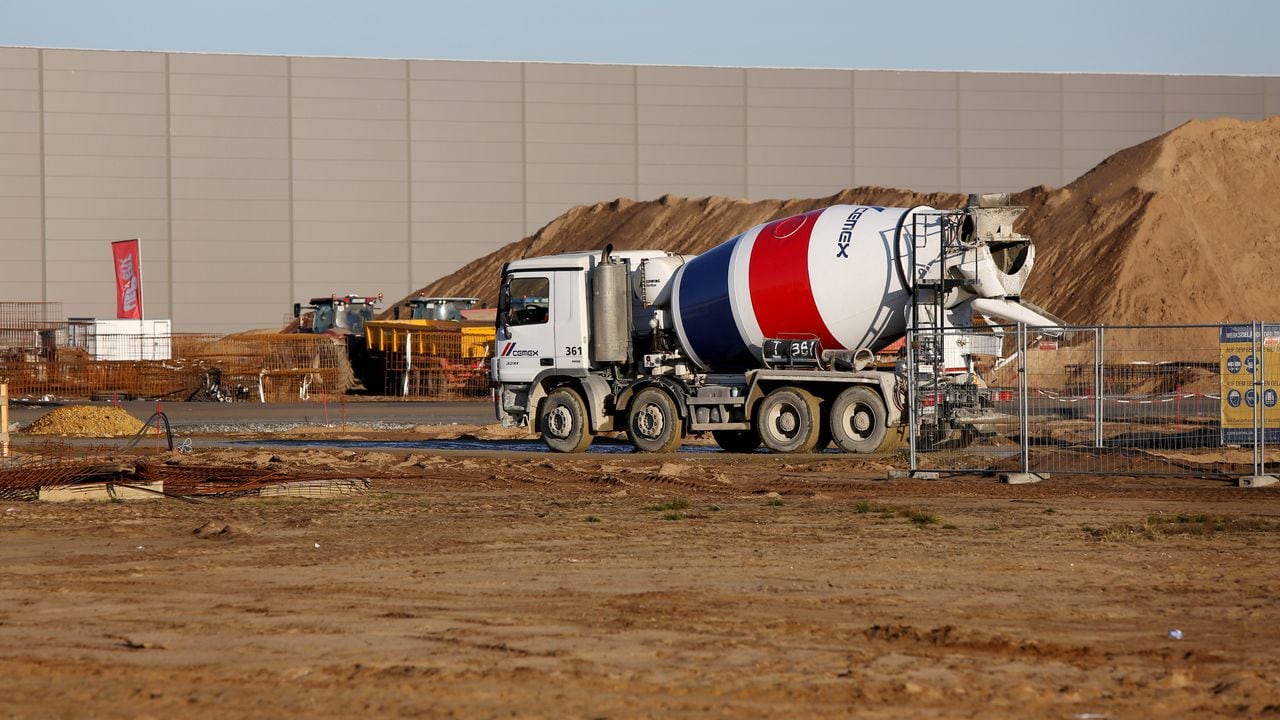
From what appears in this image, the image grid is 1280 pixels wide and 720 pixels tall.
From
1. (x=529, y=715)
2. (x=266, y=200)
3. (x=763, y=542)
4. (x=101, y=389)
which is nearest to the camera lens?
(x=529, y=715)

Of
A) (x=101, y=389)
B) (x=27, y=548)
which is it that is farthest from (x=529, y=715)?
(x=101, y=389)

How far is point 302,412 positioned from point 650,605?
1146 inches

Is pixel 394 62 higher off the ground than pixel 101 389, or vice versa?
pixel 394 62

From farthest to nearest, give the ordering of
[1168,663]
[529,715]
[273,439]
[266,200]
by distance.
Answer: [266,200] → [273,439] → [1168,663] → [529,715]

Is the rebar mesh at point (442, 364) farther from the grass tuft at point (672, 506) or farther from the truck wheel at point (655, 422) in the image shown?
the grass tuft at point (672, 506)

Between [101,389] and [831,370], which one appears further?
[101,389]

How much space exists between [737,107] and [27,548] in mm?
55614

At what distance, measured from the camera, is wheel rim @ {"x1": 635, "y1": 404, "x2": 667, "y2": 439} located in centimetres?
2261

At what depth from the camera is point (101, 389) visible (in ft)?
142

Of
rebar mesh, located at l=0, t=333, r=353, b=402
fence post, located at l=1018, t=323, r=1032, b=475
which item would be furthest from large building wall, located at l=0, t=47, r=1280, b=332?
fence post, located at l=1018, t=323, r=1032, b=475

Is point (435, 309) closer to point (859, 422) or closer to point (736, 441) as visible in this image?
point (736, 441)

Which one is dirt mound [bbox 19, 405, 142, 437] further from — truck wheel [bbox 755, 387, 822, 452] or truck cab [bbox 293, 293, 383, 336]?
truck cab [bbox 293, 293, 383, 336]

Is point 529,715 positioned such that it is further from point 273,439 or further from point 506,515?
point 273,439

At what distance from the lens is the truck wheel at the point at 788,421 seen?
848 inches
